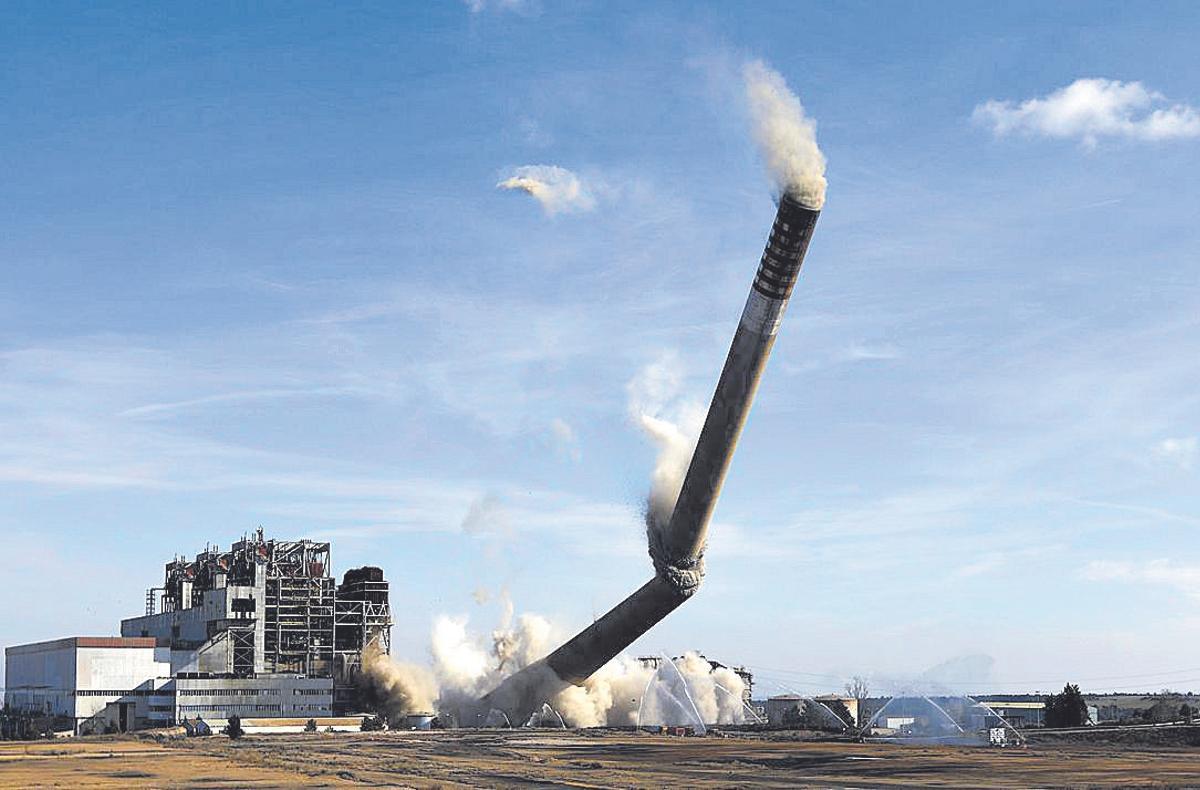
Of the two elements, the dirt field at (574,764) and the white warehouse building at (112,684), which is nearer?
the dirt field at (574,764)

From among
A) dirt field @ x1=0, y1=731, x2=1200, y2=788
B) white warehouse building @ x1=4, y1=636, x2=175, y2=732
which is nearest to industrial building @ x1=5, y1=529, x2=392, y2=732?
white warehouse building @ x1=4, y1=636, x2=175, y2=732

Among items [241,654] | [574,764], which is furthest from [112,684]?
[574,764]

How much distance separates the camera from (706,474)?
75.6 m

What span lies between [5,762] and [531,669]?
43495 millimetres

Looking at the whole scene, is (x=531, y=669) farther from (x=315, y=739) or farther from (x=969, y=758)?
(x=969, y=758)

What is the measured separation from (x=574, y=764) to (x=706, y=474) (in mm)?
17503

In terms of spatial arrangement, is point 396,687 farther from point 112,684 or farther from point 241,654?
point 112,684

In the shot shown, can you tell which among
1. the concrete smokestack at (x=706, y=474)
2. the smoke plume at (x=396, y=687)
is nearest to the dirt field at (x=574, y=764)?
the concrete smokestack at (x=706, y=474)

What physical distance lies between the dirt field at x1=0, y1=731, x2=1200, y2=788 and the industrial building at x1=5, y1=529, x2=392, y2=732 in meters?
24.0

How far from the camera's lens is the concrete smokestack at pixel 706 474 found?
212ft

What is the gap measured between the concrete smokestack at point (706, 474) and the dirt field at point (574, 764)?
25.4 feet

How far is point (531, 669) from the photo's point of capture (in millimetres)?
109562

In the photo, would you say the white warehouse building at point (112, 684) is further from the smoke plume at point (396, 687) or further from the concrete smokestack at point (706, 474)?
the concrete smokestack at point (706, 474)

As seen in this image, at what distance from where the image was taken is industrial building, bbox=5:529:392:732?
12375cm
